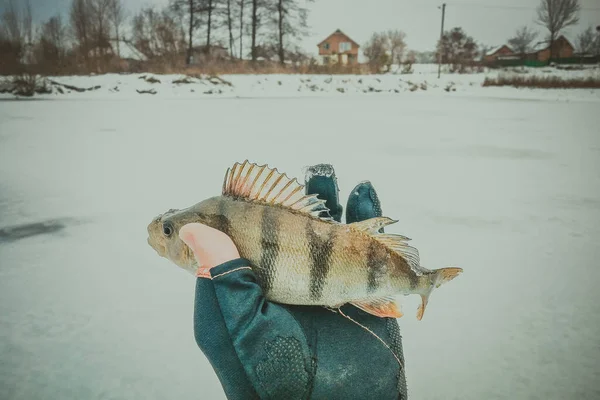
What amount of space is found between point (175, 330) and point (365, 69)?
21254 mm

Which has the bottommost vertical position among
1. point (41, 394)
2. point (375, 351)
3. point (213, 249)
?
point (41, 394)

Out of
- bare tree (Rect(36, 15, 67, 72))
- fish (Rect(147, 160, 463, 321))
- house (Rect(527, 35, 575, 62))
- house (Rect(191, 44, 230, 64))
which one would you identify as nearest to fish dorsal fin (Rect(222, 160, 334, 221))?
fish (Rect(147, 160, 463, 321))

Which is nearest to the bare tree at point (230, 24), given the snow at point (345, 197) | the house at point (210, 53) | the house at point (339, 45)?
the house at point (210, 53)

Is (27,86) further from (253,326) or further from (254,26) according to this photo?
(254,26)

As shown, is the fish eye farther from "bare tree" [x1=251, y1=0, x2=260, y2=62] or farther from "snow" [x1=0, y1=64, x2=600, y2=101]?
"bare tree" [x1=251, y1=0, x2=260, y2=62]

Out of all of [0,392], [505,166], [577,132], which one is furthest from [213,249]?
[577,132]

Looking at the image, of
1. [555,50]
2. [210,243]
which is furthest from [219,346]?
[555,50]

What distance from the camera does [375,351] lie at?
1392 millimetres

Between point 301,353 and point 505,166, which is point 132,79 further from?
point 301,353

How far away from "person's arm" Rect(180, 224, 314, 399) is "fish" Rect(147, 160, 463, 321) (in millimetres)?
43

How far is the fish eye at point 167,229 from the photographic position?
1196 mm

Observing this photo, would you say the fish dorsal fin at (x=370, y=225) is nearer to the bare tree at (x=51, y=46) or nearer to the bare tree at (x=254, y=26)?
the bare tree at (x=51, y=46)

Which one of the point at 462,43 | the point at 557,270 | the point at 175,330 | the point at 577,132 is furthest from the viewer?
the point at 462,43

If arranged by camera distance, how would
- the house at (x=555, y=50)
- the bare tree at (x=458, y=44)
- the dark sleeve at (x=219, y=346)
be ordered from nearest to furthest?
the dark sleeve at (x=219, y=346)
the bare tree at (x=458, y=44)
the house at (x=555, y=50)
